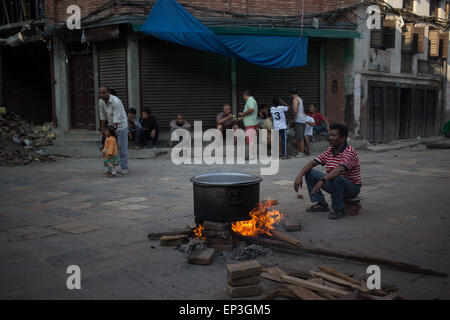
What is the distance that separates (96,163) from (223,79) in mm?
4878

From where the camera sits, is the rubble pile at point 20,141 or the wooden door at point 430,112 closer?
the rubble pile at point 20,141

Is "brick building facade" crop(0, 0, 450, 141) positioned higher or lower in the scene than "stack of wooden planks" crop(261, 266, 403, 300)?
higher

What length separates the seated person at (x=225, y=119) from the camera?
11871mm

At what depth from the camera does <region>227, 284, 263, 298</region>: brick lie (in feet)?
9.66

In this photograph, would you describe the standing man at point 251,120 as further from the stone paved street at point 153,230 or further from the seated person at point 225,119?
the stone paved street at point 153,230

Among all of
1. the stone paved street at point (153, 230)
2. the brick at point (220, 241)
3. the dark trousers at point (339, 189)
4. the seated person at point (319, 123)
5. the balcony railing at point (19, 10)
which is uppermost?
the balcony railing at point (19, 10)

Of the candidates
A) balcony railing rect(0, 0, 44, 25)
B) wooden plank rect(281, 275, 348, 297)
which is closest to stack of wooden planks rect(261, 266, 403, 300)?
wooden plank rect(281, 275, 348, 297)

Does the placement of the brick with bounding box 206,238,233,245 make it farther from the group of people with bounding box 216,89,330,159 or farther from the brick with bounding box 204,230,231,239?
the group of people with bounding box 216,89,330,159

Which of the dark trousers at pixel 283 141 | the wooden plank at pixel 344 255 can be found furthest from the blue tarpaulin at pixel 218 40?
the wooden plank at pixel 344 255

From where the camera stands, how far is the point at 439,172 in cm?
851

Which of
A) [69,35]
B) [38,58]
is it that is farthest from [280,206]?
[38,58]

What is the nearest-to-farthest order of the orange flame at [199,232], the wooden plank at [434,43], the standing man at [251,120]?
1. the orange flame at [199,232]
2. the standing man at [251,120]
3. the wooden plank at [434,43]

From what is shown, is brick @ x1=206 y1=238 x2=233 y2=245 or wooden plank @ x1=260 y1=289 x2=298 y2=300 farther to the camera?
brick @ x1=206 y1=238 x2=233 y2=245

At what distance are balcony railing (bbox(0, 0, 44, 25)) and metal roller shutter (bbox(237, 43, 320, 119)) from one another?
7532 mm
